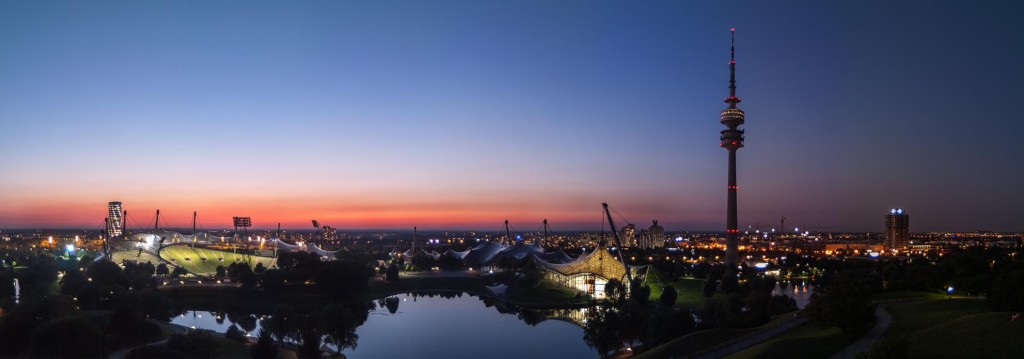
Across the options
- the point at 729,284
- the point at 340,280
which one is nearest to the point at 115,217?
the point at 340,280

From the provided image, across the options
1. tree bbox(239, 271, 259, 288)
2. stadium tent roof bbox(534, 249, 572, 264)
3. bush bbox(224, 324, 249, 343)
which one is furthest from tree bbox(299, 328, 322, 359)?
stadium tent roof bbox(534, 249, 572, 264)

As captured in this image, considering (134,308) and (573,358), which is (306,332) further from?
(573,358)

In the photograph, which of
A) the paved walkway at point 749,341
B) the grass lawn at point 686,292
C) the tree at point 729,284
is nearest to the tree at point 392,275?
the grass lawn at point 686,292

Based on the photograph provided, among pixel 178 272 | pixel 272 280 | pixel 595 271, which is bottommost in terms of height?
pixel 178 272

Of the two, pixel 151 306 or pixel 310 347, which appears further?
pixel 151 306

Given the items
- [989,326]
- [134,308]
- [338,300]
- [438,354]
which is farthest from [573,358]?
[338,300]

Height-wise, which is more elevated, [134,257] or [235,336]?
[134,257]

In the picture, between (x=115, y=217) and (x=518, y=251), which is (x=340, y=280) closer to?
(x=518, y=251)
